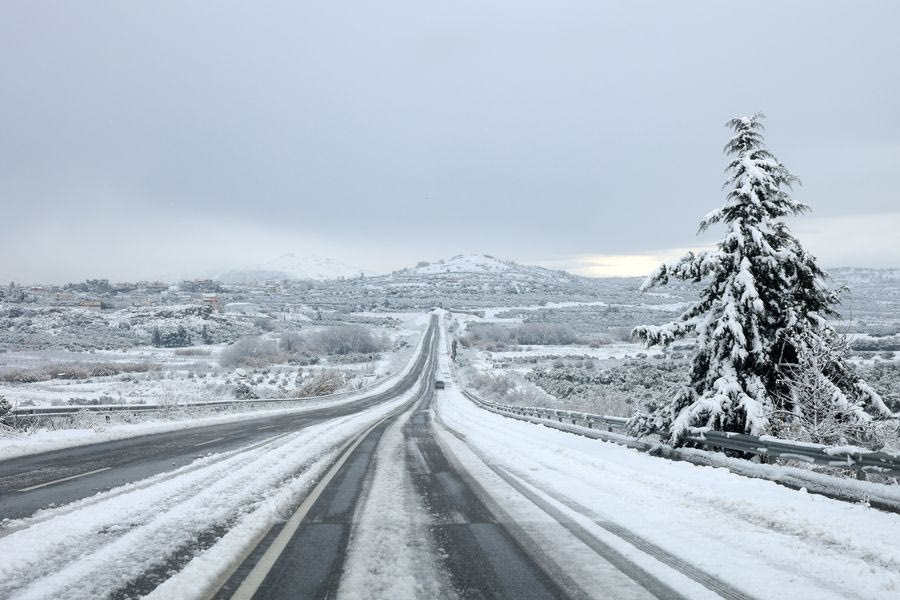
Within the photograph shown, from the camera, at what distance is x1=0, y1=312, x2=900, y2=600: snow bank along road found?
4113mm

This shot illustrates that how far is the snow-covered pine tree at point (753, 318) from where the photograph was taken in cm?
1131

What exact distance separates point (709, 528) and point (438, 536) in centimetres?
295

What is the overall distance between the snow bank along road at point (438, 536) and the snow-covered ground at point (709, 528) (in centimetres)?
3

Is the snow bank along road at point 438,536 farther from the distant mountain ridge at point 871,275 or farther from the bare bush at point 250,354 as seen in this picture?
the distant mountain ridge at point 871,275

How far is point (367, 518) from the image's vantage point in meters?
6.20

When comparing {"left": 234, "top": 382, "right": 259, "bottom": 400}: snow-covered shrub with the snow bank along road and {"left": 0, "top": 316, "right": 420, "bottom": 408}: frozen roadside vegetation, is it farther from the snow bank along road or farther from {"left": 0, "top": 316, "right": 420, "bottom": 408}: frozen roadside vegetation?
the snow bank along road

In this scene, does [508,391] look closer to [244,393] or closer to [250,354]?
[244,393]

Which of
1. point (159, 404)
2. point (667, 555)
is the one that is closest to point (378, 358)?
point (159, 404)

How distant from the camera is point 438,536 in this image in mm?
5473

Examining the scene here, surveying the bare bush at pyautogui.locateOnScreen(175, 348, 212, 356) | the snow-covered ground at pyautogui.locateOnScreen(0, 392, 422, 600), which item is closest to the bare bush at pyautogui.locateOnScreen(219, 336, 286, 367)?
the bare bush at pyautogui.locateOnScreen(175, 348, 212, 356)

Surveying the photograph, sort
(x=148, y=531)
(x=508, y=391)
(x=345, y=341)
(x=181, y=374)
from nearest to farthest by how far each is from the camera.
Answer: (x=148, y=531), (x=181, y=374), (x=508, y=391), (x=345, y=341)

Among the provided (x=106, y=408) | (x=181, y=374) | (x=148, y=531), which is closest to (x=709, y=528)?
(x=148, y=531)

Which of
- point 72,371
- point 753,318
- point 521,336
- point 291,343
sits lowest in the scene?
point 72,371

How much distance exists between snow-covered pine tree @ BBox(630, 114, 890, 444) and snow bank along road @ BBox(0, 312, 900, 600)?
7.49 ft
